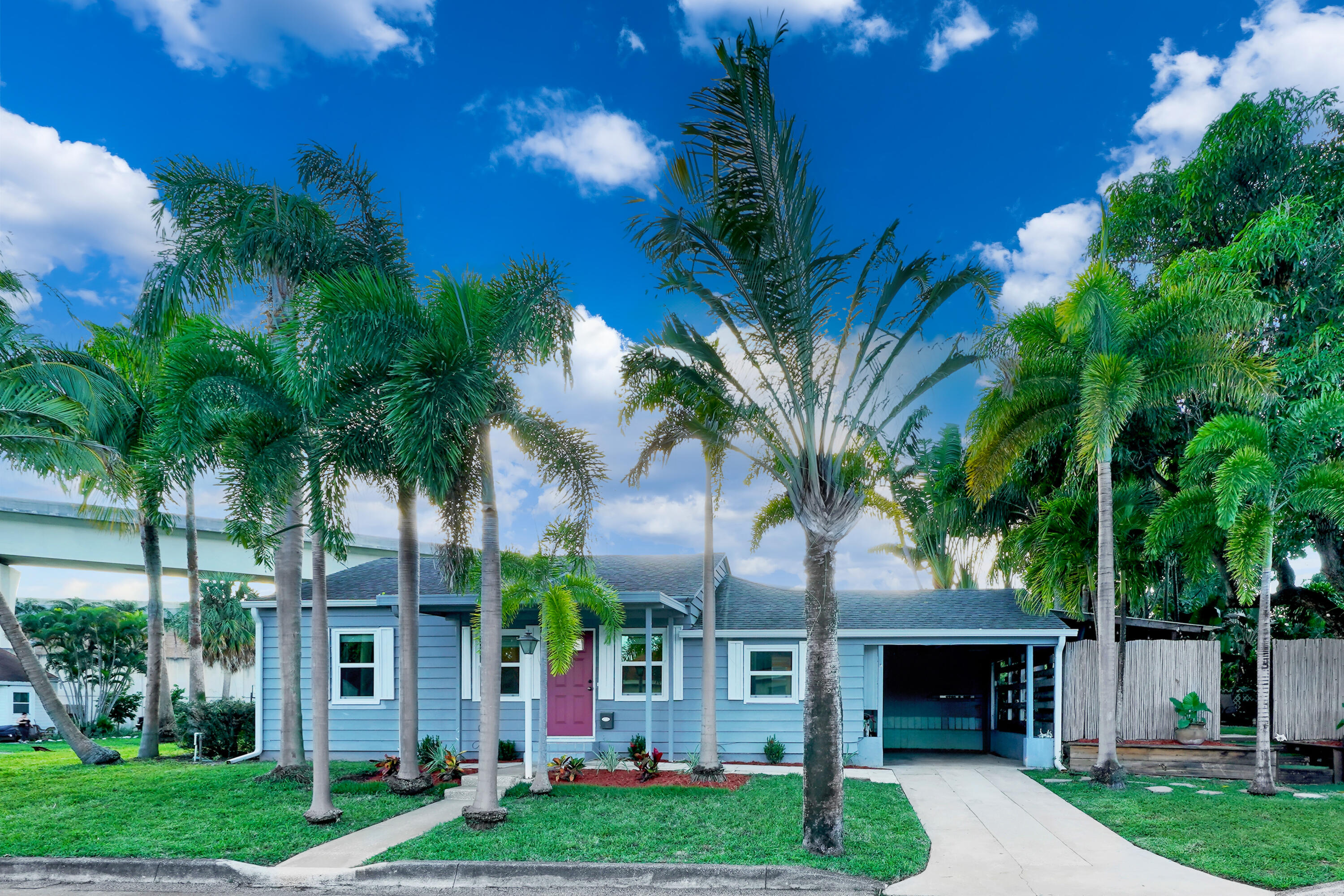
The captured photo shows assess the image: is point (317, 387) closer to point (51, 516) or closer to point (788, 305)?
point (788, 305)

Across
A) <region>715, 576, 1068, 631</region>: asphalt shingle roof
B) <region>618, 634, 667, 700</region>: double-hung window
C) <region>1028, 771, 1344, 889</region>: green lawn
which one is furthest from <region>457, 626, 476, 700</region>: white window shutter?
<region>1028, 771, 1344, 889</region>: green lawn

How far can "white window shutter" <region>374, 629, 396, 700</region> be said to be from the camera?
1566cm

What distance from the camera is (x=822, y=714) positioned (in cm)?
855

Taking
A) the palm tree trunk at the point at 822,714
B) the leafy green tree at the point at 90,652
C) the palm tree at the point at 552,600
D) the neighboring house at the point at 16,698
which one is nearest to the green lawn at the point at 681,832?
the palm tree trunk at the point at 822,714

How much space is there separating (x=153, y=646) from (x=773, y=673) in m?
12.2

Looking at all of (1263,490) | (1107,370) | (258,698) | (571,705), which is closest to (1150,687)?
(1263,490)

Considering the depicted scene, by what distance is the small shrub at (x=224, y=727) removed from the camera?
54.3ft

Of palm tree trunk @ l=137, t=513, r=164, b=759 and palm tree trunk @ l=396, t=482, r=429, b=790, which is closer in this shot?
palm tree trunk @ l=396, t=482, r=429, b=790

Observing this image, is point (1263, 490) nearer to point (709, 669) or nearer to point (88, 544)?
point (709, 669)

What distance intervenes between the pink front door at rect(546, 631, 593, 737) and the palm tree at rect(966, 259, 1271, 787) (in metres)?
8.00

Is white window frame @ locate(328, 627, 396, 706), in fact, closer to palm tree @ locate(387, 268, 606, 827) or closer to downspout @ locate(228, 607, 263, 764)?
downspout @ locate(228, 607, 263, 764)

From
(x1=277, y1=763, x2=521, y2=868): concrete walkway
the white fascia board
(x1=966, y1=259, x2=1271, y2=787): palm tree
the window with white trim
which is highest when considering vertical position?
(x1=966, y1=259, x2=1271, y2=787): palm tree

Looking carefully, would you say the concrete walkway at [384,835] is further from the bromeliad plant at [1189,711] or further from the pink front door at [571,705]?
the bromeliad plant at [1189,711]

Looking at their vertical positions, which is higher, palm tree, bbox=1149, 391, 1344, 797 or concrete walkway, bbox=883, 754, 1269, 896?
palm tree, bbox=1149, 391, 1344, 797
